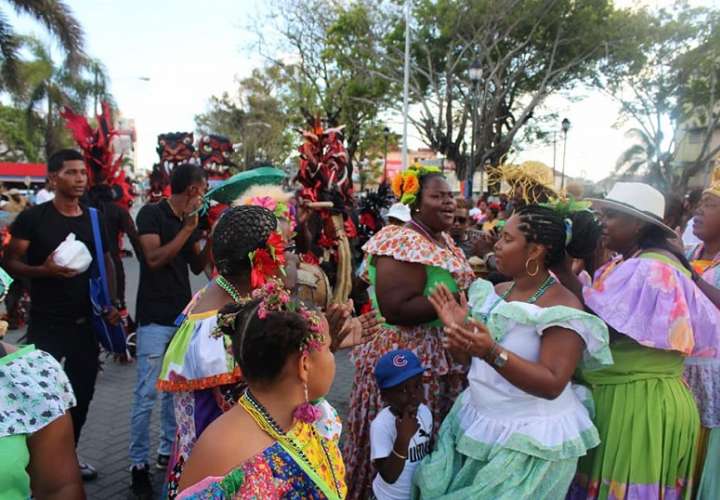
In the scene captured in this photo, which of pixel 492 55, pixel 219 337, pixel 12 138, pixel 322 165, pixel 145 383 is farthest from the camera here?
pixel 12 138

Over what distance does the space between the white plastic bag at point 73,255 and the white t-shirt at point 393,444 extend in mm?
2015

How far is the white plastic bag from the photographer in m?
3.28

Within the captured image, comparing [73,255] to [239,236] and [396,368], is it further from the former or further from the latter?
[396,368]

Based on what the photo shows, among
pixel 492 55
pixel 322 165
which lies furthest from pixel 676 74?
pixel 322 165

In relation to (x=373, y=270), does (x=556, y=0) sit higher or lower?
higher

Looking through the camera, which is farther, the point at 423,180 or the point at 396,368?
the point at 423,180

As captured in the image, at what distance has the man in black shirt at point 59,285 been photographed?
3377 mm

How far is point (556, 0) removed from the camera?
66.8 feet

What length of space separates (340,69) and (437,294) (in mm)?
22595

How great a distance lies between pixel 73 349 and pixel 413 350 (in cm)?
211

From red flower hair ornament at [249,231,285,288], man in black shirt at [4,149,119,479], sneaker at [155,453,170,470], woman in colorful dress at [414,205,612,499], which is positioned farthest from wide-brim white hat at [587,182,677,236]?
sneaker at [155,453,170,470]

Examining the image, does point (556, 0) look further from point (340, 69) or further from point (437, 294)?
point (437, 294)

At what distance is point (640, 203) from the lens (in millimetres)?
2668

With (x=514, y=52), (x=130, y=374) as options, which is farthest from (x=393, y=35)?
(x=130, y=374)
